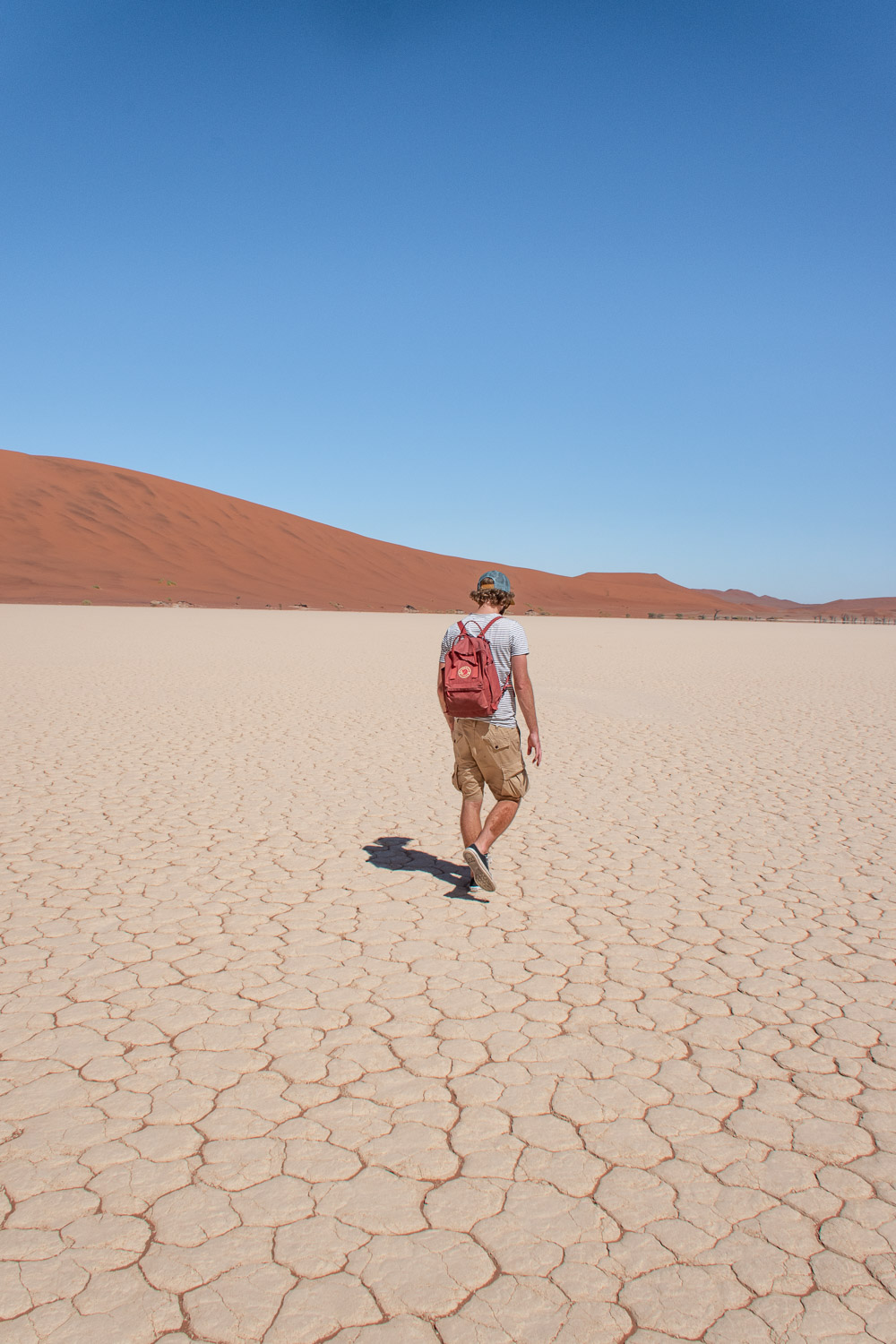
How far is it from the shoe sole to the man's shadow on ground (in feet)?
0.67

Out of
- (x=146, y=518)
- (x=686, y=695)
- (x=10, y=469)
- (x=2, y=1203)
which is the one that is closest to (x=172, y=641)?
(x=686, y=695)

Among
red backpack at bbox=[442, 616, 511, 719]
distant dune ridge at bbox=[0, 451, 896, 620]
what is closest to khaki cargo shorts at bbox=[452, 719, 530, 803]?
red backpack at bbox=[442, 616, 511, 719]

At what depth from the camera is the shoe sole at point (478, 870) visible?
13.4 ft

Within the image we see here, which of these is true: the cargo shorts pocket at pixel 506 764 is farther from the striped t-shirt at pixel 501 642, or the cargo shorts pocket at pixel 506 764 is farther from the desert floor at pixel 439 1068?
the desert floor at pixel 439 1068

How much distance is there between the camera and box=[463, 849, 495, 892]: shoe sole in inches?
161

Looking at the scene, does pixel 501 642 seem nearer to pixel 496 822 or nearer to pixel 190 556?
pixel 496 822

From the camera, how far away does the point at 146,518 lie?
61281 mm

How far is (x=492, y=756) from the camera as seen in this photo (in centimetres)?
417

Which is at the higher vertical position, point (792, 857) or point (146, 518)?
point (146, 518)

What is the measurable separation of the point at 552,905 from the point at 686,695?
1027 cm

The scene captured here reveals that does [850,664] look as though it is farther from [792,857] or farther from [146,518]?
[146,518]

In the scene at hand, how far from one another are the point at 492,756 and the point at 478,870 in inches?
21.9

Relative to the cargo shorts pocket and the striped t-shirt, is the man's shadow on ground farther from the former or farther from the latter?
the striped t-shirt

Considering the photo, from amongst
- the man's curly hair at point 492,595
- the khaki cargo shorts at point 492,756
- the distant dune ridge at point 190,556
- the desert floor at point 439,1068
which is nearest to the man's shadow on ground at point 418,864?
the desert floor at point 439,1068
